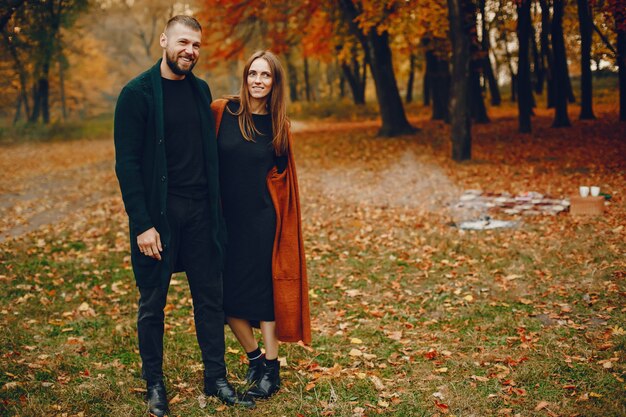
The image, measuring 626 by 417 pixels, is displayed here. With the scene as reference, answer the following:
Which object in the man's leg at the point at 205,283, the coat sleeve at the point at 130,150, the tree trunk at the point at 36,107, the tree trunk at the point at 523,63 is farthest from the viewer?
the tree trunk at the point at 36,107

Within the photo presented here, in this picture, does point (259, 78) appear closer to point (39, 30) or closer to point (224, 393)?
point (224, 393)

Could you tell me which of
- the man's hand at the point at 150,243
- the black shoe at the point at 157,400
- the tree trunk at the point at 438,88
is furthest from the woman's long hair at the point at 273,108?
the tree trunk at the point at 438,88

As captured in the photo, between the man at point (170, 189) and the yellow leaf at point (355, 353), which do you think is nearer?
the man at point (170, 189)

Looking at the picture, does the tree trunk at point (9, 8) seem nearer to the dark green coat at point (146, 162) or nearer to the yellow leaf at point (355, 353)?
the dark green coat at point (146, 162)

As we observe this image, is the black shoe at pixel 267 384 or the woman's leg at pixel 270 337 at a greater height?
the woman's leg at pixel 270 337

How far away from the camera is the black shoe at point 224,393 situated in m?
3.90

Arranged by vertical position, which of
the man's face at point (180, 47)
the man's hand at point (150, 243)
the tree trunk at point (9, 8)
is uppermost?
the tree trunk at point (9, 8)

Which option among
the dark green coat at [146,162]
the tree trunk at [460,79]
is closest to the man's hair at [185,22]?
the dark green coat at [146,162]

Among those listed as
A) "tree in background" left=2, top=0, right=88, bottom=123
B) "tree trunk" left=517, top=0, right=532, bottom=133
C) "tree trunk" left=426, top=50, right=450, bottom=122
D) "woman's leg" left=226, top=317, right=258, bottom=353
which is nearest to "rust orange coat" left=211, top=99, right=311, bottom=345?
"woman's leg" left=226, top=317, right=258, bottom=353

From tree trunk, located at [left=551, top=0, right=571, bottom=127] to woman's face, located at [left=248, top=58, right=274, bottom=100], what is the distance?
50.6ft

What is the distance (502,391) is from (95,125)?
32095mm

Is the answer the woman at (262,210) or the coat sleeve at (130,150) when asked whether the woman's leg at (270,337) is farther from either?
the coat sleeve at (130,150)

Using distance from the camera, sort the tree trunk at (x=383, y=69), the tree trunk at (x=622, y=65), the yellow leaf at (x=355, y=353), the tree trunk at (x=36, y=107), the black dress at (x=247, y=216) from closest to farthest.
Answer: the black dress at (x=247, y=216), the yellow leaf at (x=355, y=353), the tree trunk at (x=622, y=65), the tree trunk at (x=383, y=69), the tree trunk at (x=36, y=107)

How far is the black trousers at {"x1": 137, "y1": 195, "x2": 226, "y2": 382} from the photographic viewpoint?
370cm
